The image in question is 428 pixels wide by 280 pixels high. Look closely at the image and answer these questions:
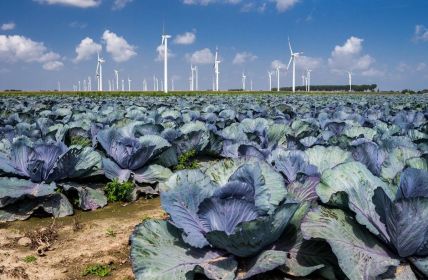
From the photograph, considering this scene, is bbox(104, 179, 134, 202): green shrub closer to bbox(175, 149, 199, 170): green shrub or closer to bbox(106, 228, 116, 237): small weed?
bbox(106, 228, 116, 237): small weed

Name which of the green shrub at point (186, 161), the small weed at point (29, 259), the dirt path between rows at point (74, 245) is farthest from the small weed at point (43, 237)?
the green shrub at point (186, 161)

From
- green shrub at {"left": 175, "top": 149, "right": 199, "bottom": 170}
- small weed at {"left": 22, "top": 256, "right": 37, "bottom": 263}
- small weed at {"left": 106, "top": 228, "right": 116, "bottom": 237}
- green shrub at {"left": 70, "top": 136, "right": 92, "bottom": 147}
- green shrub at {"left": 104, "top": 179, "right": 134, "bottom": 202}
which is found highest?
green shrub at {"left": 70, "top": 136, "right": 92, "bottom": 147}

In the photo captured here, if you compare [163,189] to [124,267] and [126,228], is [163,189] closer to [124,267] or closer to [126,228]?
[124,267]

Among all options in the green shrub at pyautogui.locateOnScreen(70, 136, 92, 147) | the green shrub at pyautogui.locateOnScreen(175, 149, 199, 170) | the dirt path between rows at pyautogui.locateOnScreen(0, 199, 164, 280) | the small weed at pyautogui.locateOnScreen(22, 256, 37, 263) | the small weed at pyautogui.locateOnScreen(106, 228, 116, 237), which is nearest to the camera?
the dirt path between rows at pyautogui.locateOnScreen(0, 199, 164, 280)

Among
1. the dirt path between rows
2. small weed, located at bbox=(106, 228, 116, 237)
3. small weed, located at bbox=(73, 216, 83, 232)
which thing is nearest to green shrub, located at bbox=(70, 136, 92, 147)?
the dirt path between rows

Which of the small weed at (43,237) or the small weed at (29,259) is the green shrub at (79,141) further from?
the small weed at (29,259)

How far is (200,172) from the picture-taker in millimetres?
3299

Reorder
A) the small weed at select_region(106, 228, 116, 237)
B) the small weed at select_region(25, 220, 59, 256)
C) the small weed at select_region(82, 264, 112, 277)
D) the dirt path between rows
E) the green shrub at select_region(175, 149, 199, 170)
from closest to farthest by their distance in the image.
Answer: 1. the small weed at select_region(82, 264, 112, 277)
2. the dirt path between rows
3. the small weed at select_region(25, 220, 59, 256)
4. the small weed at select_region(106, 228, 116, 237)
5. the green shrub at select_region(175, 149, 199, 170)

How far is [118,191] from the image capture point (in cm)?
602

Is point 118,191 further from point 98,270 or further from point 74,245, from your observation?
point 98,270

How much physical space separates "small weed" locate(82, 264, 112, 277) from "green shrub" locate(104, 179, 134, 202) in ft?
6.99

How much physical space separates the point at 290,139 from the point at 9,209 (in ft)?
11.8

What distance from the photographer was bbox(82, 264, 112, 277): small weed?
373 cm

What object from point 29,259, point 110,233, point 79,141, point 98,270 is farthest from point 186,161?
point 98,270
